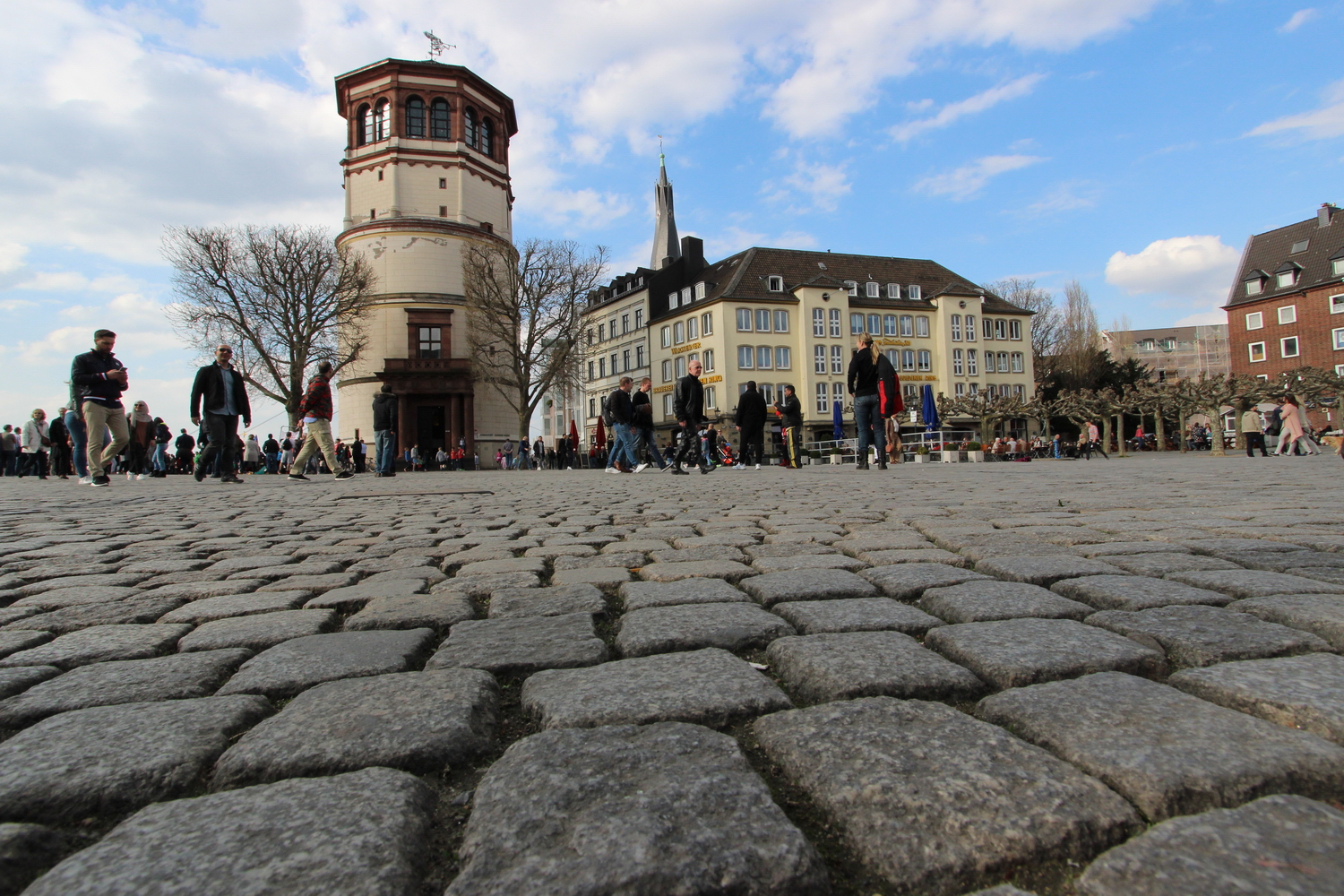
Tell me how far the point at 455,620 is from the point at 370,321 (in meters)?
41.2

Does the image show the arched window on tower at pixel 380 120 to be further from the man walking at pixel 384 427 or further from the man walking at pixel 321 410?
the man walking at pixel 321 410

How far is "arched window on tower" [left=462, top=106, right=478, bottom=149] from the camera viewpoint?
40.6m

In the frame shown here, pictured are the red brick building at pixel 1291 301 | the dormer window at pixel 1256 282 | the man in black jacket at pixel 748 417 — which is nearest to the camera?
the man in black jacket at pixel 748 417

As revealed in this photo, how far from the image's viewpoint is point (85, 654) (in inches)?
80.7

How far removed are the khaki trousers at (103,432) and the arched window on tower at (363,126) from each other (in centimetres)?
3263

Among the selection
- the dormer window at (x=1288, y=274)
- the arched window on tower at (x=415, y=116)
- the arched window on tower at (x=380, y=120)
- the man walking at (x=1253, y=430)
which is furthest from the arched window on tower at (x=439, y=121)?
the dormer window at (x=1288, y=274)

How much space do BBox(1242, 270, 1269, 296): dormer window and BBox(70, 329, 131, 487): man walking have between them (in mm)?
73143

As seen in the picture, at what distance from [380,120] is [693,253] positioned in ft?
91.0

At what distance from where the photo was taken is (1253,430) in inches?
928

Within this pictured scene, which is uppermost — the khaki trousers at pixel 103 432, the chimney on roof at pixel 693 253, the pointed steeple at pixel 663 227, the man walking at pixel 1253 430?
the pointed steeple at pixel 663 227

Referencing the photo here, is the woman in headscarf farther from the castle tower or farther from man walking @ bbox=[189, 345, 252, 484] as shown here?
the castle tower

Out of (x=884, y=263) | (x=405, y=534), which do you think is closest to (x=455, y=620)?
(x=405, y=534)

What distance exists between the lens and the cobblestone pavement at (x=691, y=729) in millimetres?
928

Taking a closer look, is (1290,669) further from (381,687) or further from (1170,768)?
(381,687)
